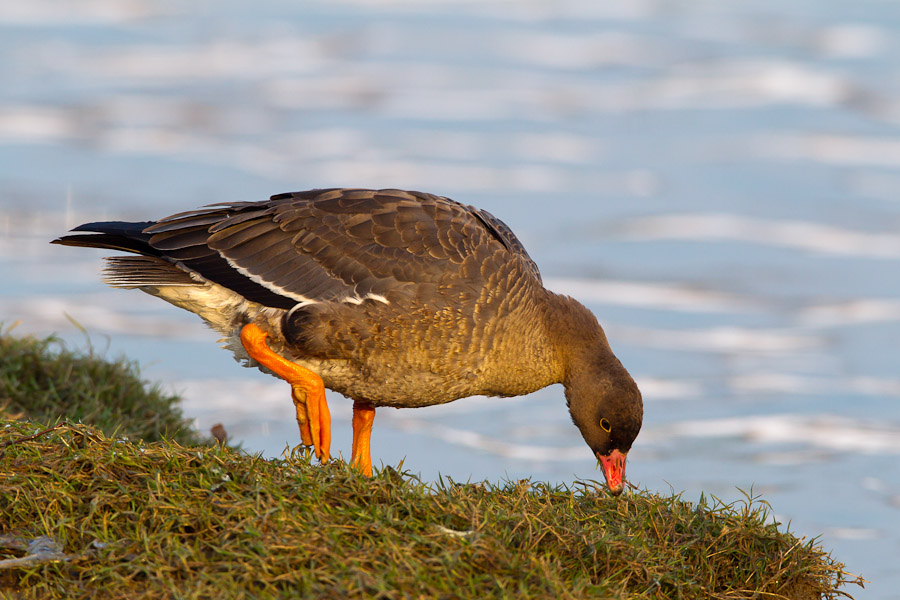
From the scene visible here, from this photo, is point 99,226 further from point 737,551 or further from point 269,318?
point 737,551

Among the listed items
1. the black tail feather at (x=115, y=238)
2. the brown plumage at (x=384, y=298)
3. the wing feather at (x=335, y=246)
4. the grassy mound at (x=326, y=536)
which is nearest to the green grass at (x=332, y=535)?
the grassy mound at (x=326, y=536)

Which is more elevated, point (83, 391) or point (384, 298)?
point (384, 298)

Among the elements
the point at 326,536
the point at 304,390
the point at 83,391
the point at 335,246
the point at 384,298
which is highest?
the point at 335,246

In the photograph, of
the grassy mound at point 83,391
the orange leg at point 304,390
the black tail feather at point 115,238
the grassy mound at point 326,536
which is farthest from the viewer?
the grassy mound at point 83,391

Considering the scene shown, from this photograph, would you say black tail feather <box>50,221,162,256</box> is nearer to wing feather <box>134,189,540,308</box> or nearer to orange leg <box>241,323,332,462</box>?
wing feather <box>134,189,540,308</box>

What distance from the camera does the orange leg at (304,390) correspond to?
22.5ft

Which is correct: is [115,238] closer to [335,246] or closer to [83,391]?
[335,246]

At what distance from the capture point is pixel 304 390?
6918mm

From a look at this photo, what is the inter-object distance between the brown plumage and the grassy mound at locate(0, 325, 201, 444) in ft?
3.66

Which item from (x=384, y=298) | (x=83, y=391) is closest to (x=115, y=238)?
(x=83, y=391)

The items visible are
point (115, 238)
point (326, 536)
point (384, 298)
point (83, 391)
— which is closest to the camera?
point (326, 536)

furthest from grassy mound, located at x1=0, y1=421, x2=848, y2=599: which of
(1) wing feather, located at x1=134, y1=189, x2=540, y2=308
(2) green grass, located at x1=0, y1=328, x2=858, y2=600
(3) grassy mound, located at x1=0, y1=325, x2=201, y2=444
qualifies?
(3) grassy mound, located at x1=0, y1=325, x2=201, y2=444

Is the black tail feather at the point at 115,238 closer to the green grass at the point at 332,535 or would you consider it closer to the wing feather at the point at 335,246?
the wing feather at the point at 335,246

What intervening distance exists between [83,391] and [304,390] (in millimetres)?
2258
